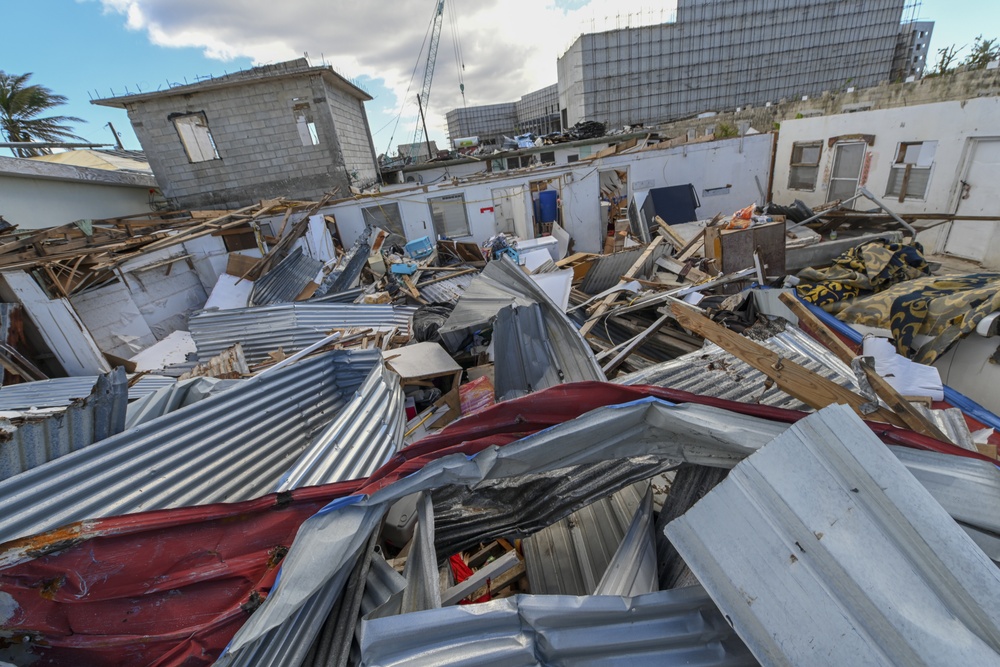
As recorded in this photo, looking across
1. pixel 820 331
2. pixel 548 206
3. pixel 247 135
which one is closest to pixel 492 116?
pixel 247 135

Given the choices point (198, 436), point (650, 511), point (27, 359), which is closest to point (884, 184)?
point (650, 511)

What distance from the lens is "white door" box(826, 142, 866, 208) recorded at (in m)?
11.5

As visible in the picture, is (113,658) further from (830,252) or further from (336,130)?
(336,130)

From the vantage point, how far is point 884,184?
35.7ft

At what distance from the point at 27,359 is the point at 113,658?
26.3 ft

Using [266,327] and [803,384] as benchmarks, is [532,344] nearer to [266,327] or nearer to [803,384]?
[803,384]

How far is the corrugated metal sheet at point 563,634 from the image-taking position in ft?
4.23

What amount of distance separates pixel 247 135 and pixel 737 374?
18.8 metres

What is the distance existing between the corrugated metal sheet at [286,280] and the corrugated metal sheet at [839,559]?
29.9ft

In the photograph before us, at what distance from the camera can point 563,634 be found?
4.42 feet

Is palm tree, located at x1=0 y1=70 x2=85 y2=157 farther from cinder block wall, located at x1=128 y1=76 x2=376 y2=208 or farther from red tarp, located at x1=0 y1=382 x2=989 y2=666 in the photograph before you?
red tarp, located at x1=0 y1=382 x2=989 y2=666

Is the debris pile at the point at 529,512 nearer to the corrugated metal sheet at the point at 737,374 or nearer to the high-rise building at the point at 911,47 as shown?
the corrugated metal sheet at the point at 737,374

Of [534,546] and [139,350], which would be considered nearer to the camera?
[534,546]

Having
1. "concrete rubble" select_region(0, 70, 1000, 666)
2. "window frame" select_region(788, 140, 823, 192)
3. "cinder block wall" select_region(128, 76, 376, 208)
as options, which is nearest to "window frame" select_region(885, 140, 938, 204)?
"window frame" select_region(788, 140, 823, 192)
